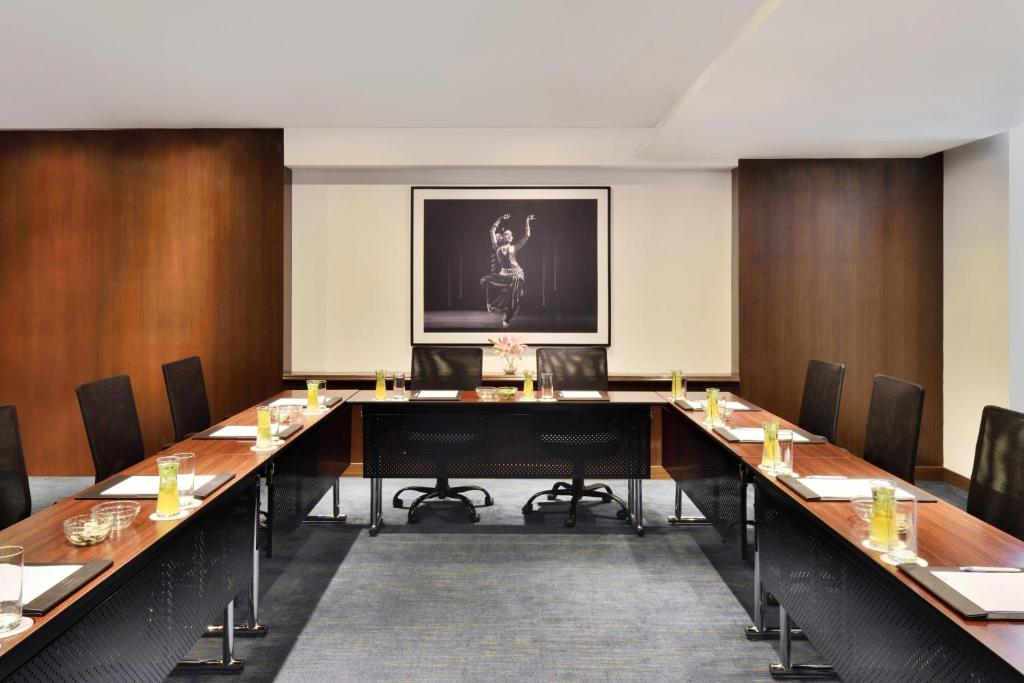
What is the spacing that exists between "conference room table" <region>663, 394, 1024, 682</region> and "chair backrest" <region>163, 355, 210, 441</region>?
254 centimetres

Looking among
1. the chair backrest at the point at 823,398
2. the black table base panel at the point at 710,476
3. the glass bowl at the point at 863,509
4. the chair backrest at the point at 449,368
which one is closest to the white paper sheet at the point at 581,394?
the black table base panel at the point at 710,476

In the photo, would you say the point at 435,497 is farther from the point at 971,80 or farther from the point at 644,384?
the point at 971,80

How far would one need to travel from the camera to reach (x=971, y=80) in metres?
3.21

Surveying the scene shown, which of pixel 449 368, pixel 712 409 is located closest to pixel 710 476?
pixel 712 409

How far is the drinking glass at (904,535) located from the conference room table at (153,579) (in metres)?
1.67

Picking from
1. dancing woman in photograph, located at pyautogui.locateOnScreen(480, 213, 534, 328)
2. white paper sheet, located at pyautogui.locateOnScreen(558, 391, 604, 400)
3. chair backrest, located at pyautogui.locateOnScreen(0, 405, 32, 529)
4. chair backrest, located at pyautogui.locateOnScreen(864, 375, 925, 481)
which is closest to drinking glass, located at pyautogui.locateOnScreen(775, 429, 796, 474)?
chair backrest, located at pyautogui.locateOnScreen(864, 375, 925, 481)

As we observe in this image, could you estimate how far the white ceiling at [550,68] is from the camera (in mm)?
2799

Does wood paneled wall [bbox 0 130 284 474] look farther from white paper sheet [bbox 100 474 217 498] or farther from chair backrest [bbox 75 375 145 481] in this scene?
Answer: white paper sheet [bbox 100 474 217 498]

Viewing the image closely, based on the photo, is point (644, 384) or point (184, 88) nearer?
point (184, 88)

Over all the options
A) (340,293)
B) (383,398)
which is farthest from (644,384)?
(340,293)

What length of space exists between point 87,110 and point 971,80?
16.5 ft

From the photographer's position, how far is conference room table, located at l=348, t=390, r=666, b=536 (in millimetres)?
3549

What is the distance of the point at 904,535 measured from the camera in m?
1.53

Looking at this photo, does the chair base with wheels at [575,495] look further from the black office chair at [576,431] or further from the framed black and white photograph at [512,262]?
the framed black and white photograph at [512,262]
